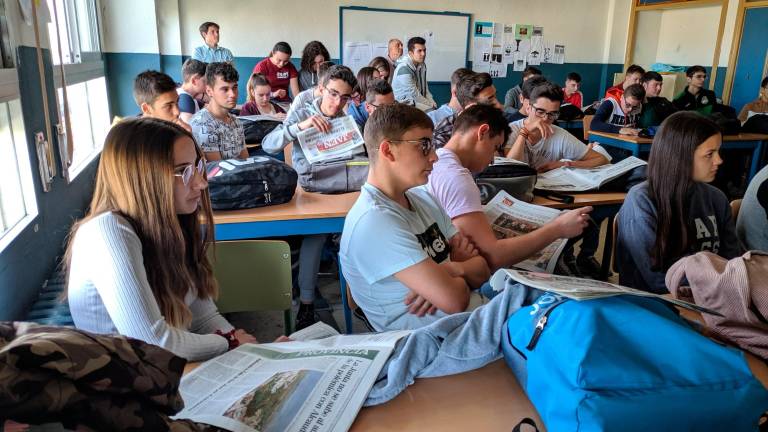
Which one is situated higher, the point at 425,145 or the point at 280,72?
the point at 280,72

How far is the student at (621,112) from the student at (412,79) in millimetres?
1731

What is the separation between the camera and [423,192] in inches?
74.5

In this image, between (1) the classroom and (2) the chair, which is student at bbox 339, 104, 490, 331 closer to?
(1) the classroom

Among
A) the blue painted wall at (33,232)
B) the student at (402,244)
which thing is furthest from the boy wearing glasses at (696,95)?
the blue painted wall at (33,232)

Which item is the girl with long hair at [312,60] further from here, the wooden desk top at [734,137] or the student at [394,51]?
the wooden desk top at [734,137]

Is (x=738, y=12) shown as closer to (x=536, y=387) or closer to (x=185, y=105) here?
(x=185, y=105)

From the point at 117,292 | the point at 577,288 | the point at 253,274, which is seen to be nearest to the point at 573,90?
the point at 253,274

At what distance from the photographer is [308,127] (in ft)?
9.46

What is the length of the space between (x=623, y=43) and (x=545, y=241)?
832cm

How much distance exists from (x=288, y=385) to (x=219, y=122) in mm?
2419

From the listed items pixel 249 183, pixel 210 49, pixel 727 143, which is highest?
pixel 210 49

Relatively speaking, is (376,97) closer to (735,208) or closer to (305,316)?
(305,316)

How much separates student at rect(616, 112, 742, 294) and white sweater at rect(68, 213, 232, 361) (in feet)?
4.92

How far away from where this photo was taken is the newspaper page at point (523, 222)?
2111 mm
